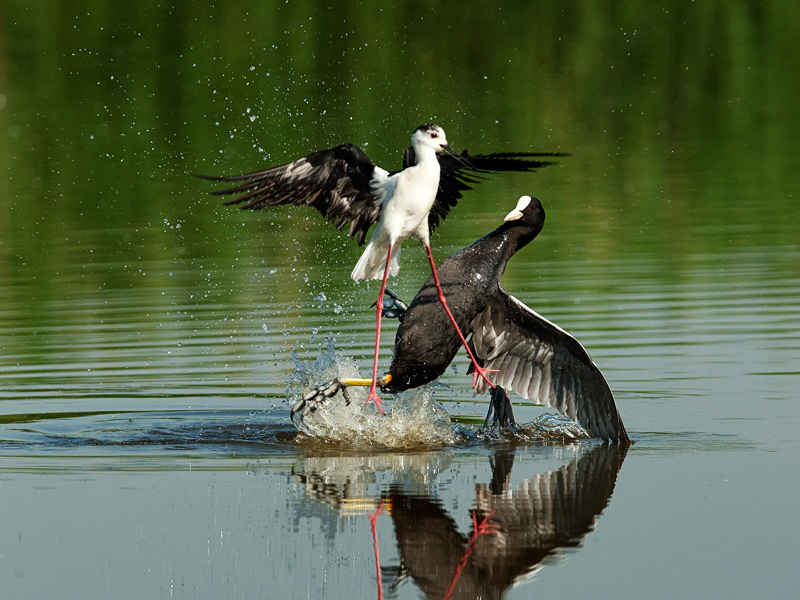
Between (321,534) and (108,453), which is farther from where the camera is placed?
(108,453)

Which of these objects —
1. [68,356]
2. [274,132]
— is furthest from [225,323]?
[274,132]

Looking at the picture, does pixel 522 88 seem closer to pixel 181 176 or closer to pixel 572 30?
pixel 572 30

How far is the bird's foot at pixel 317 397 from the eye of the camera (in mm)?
8742

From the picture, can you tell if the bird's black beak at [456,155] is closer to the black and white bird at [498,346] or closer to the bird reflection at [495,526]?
the black and white bird at [498,346]

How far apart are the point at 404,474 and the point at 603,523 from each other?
4.80ft

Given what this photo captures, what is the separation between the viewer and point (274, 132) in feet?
86.9

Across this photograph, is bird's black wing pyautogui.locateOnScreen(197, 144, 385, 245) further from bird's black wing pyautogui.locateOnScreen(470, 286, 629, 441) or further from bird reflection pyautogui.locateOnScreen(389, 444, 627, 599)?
bird reflection pyautogui.locateOnScreen(389, 444, 627, 599)

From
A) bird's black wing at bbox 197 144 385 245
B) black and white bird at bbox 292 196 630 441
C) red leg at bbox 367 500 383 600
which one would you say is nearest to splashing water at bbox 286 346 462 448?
black and white bird at bbox 292 196 630 441

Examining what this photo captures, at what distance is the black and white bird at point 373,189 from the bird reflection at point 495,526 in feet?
5.45

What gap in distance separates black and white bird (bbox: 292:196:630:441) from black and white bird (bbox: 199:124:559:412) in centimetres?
21

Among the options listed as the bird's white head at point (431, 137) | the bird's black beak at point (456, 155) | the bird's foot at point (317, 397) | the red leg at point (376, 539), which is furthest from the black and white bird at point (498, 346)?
the red leg at point (376, 539)

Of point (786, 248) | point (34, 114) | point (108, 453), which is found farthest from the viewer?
point (34, 114)

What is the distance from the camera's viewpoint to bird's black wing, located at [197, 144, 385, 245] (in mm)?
8375

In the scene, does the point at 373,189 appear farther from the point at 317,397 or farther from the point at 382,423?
the point at 382,423
